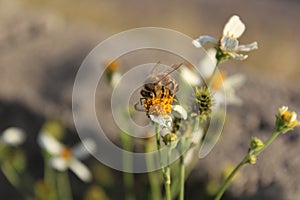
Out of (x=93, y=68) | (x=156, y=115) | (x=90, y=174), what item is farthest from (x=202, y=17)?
(x=156, y=115)

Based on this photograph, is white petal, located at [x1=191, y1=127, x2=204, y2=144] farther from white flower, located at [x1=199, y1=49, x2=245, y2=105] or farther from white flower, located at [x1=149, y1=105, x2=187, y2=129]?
white flower, located at [x1=199, y1=49, x2=245, y2=105]

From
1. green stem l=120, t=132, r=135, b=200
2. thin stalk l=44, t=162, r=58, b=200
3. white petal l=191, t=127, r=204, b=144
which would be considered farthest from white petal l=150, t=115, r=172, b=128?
thin stalk l=44, t=162, r=58, b=200

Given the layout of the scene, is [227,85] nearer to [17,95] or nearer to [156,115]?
[156,115]

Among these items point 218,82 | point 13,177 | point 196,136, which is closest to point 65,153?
point 13,177

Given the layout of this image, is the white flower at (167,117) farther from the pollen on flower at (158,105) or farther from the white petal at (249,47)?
the white petal at (249,47)

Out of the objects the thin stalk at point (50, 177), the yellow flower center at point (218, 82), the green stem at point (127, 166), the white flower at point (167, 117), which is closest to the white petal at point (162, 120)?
the white flower at point (167, 117)
